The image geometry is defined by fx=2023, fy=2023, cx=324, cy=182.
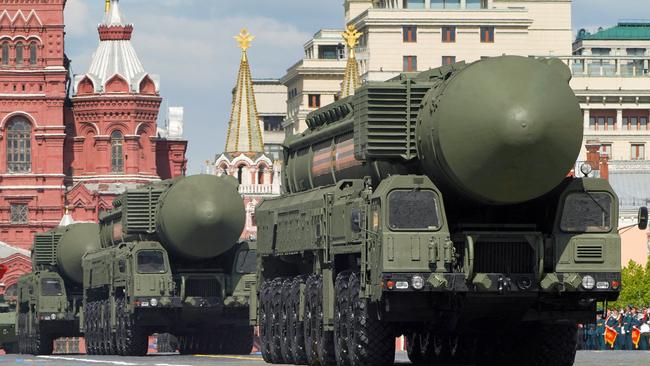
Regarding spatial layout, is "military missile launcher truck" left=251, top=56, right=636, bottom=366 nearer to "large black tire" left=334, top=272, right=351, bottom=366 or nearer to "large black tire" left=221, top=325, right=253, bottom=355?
"large black tire" left=334, top=272, right=351, bottom=366

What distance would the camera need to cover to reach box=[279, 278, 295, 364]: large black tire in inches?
1403

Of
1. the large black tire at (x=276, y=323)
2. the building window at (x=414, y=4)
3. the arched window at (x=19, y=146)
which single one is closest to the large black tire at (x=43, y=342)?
the large black tire at (x=276, y=323)

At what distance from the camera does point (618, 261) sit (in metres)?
28.0

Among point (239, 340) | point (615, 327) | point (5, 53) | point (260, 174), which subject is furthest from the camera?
point (260, 174)

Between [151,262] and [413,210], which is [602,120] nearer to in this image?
[151,262]

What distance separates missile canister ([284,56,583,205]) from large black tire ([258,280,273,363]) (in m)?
9.38

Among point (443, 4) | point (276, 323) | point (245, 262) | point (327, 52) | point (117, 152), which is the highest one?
point (443, 4)

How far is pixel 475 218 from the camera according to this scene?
2827cm

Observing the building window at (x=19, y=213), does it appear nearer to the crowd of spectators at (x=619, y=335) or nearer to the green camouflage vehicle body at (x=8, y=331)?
the green camouflage vehicle body at (x=8, y=331)

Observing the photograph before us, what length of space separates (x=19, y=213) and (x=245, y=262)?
101 meters

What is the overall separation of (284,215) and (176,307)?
10.7 metres

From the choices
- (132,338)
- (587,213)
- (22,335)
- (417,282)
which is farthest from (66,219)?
(417,282)

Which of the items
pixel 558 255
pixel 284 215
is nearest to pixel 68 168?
pixel 284 215

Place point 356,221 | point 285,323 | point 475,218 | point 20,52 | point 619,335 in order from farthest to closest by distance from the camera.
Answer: point 20,52
point 619,335
point 285,323
point 356,221
point 475,218
